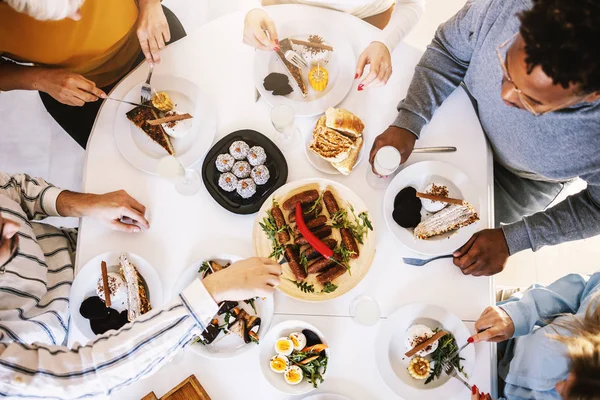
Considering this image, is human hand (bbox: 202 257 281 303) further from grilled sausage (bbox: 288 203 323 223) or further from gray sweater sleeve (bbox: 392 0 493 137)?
gray sweater sleeve (bbox: 392 0 493 137)

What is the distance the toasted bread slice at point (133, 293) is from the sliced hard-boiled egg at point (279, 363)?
1.49 ft

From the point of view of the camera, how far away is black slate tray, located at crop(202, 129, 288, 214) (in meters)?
1.57

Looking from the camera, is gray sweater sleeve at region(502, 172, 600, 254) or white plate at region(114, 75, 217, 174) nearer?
gray sweater sleeve at region(502, 172, 600, 254)

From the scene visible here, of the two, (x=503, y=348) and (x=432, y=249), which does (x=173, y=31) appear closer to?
(x=432, y=249)

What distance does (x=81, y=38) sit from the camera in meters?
1.67

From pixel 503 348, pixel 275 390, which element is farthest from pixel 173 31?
pixel 503 348

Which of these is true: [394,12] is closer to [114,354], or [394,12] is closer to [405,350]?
[405,350]

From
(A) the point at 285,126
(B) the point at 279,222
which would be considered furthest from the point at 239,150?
(B) the point at 279,222

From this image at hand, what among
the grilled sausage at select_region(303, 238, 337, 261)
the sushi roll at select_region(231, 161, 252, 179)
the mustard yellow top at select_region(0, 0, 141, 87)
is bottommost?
the grilled sausage at select_region(303, 238, 337, 261)

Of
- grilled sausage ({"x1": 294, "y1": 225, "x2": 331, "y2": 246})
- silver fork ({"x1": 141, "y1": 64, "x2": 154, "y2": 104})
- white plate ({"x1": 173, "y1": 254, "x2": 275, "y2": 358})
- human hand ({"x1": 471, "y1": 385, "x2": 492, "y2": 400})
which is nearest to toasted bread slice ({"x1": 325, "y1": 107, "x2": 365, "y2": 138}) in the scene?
grilled sausage ({"x1": 294, "y1": 225, "x2": 331, "y2": 246})

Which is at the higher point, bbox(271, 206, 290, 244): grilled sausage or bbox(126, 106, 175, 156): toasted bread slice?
bbox(126, 106, 175, 156): toasted bread slice

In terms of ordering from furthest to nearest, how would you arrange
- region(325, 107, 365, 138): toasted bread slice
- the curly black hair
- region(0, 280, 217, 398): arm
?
region(325, 107, 365, 138): toasted bread slice < region(0, 280, 217, 398): arm < the curly black hair

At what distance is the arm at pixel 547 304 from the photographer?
1530mm

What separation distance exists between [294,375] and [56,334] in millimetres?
800
